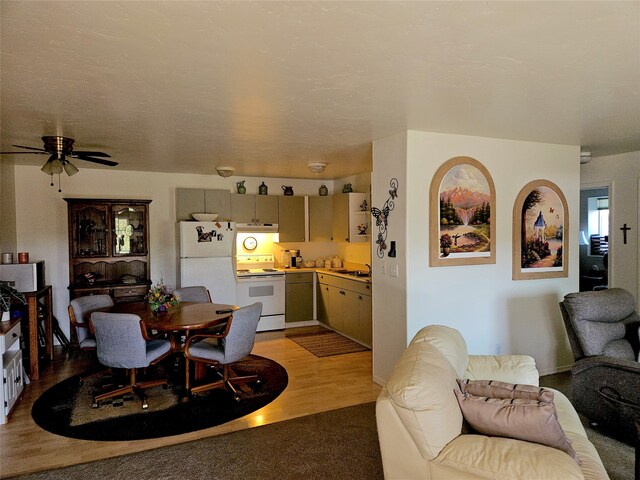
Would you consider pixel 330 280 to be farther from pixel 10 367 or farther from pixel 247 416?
pixel 10 367

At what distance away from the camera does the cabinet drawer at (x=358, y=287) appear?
5547mm

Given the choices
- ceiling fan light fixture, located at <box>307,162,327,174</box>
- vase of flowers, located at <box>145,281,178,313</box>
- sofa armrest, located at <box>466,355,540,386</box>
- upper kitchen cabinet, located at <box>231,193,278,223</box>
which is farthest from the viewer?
upper kitchen cabinet, located at <box>231,193,278,223</box>

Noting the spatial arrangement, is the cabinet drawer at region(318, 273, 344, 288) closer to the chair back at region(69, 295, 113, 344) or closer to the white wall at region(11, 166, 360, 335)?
the white wall at region(11, 166, 360, 335)

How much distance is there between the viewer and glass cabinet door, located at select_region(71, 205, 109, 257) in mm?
5711

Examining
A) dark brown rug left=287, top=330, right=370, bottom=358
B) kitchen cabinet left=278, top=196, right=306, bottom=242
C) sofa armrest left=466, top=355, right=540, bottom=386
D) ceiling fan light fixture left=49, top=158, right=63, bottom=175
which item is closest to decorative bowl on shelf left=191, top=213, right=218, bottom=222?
kitchen cabinet left=278, top=196, right=306, bottom=242

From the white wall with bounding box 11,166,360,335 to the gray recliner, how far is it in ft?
17.1

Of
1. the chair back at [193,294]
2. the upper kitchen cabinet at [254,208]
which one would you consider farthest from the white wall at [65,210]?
the chair back at [193,294]

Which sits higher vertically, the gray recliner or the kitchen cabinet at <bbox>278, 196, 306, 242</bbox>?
the kitchen cabinet at <bbox>278, 196, 306, 242</bbox>

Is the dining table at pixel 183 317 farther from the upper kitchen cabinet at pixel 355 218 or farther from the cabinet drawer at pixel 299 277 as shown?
the upper kitchen cabinet at pixel 355 218

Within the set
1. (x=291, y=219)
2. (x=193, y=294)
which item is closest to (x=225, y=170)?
(x=291, y=219)

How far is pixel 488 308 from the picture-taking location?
168 inches

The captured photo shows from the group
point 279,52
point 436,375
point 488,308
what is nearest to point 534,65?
point 279,52

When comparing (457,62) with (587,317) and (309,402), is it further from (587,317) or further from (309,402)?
(309,402)

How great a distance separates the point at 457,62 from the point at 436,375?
5.15ft
